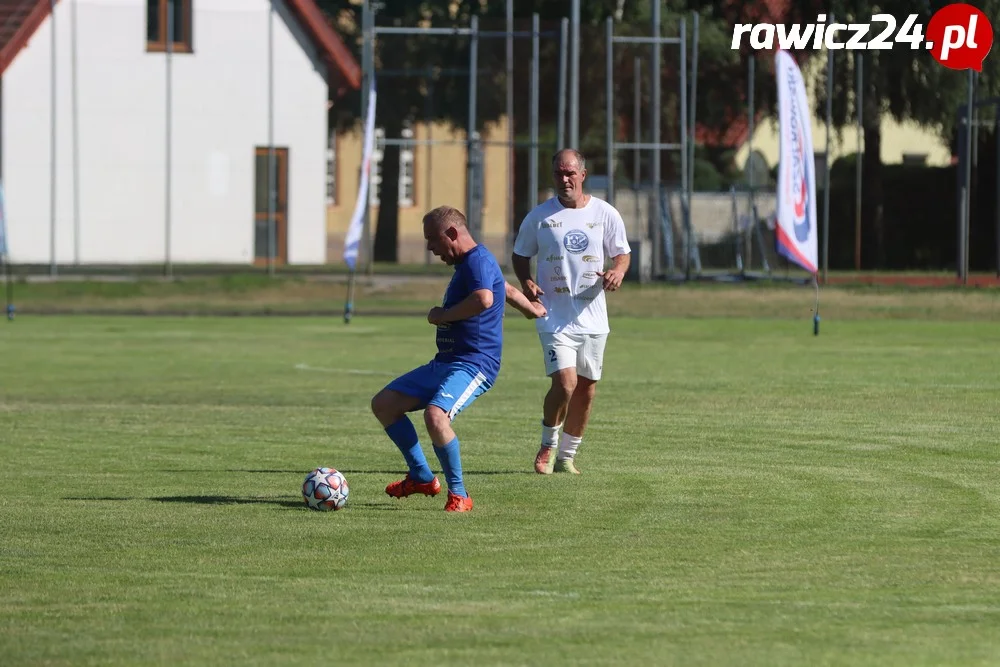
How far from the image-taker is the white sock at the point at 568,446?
12.6 metres

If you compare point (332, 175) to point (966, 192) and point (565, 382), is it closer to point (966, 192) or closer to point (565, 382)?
point (966, 192)

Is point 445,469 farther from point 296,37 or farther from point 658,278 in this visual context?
point 296,37

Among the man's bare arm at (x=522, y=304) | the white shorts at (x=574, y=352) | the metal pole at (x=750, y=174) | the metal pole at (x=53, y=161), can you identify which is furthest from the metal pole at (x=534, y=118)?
the man's bare arm at (x=522, y=304)

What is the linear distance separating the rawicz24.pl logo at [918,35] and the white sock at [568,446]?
2928 cm

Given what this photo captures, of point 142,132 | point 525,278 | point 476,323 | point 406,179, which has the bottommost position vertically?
point 476,323

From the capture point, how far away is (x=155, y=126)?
39.2 metres

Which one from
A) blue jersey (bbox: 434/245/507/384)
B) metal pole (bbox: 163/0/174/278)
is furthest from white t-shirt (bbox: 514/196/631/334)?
metal pole (bbox: 163/0/174/278)

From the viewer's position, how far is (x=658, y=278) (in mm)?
39500

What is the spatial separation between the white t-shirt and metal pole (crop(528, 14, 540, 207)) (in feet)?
84.0

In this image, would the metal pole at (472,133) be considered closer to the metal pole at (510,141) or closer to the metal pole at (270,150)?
the metal pole at (510,141)

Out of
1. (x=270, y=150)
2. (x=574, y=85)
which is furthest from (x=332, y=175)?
(x=574, y=85)

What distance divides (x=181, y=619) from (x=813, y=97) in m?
40.2

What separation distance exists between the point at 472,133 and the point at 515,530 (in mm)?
29254

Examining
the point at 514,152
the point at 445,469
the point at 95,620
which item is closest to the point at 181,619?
the point at 95,620
